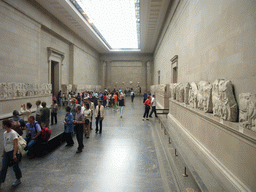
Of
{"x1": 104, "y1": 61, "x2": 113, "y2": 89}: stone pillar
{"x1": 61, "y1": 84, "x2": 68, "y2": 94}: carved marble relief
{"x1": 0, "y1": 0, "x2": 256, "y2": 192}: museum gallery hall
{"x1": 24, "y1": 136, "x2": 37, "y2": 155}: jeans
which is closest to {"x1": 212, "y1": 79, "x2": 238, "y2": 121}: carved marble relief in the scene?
{"x1": 0, "y1": 0, "x2": 256, "y2": 192}: museum gallery hall

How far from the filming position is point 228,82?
3.82m

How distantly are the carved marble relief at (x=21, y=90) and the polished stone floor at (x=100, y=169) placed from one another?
5.54 m

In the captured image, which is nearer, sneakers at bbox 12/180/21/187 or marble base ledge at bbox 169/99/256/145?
marble base ledge at bbox 169/99/256/145

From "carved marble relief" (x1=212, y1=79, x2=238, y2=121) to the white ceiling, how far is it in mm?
11203

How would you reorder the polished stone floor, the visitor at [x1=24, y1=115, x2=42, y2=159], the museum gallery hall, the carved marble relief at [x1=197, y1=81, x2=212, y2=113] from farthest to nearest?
1. the visitor at [x1=24, y1=115, x2=42, y2=159]
2. the carved marble relief at [x1=197, y1=81, x2=212, y2=113]
3. the polished stone floor
4. the museum gallery hall

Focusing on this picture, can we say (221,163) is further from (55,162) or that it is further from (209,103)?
(55,162)

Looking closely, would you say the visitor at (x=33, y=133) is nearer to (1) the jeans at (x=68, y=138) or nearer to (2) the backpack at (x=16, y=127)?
Answer: (2) the backpack at (x=16, y=127)

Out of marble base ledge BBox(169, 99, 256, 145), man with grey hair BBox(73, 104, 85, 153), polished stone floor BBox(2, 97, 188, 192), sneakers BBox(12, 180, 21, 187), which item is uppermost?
marble base ledge BBox(169, 99, 256, 145)

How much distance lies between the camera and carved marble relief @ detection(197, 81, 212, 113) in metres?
4.73

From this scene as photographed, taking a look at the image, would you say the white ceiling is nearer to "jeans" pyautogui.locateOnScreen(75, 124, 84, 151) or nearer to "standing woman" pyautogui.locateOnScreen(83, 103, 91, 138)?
"standing woman" pyautogui.locateOnScreen(83, 103, 91, 138)

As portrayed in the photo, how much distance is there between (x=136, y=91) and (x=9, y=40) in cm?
2559

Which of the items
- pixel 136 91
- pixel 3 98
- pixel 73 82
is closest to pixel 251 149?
pixel 3 98

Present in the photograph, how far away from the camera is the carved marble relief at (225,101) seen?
3553mm

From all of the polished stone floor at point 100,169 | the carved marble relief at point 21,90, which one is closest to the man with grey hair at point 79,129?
the polished stone floor at point 100,169
